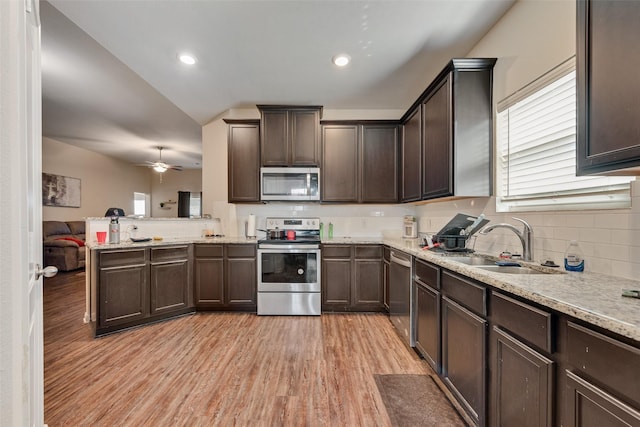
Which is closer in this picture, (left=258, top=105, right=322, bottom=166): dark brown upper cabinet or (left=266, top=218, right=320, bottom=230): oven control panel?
(left=258, top=105, right=322, bottom=166): dark brown upper cabinet

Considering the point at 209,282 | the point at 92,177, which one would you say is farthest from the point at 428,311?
the point at 92,177

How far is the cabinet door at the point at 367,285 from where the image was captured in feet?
11.1

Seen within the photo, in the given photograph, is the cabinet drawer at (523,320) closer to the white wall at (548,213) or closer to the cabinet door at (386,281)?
the white wall at (548,213)

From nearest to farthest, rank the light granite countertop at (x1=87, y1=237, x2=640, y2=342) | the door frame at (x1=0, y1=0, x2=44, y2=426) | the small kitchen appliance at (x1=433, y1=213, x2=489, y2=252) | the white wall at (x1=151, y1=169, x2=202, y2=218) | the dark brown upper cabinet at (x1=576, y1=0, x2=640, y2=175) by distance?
the door frame at (x1=0, y1=0, x2=44, y2=426), the light granite countertop at (x1=87, y1=237, x2=640, y2=342), the dark brown upper cabinet at (x1=576, y1=0, x2=640, y2=175), the small kitchen appliance at (x1=433, y1=213, x2=489, y2=252), the white wall at (x1=151, y1=169, x2=202, y2=218)

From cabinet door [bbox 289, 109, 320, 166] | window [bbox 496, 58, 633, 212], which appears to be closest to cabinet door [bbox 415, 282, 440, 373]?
window [bbox 496, 58, 633, 212]

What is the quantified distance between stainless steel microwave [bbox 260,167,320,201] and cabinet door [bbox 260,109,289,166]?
14 centimetres

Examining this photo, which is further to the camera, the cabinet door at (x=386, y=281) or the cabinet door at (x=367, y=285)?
the cabinet door at (x=367, y=285)

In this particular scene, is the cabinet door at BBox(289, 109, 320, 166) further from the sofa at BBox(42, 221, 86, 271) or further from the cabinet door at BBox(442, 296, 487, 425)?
the sofa at BBox(42, 221, 86, 271)

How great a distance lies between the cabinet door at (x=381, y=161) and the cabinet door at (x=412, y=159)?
121 mm

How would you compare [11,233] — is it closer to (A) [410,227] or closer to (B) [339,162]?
(B) [339,162]

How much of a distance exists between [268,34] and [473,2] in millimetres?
1559

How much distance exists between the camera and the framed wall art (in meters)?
6.00

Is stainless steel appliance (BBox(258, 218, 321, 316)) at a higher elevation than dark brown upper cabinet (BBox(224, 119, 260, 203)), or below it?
below

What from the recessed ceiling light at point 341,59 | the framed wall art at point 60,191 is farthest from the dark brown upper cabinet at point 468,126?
the framed wall art at point 60,191
